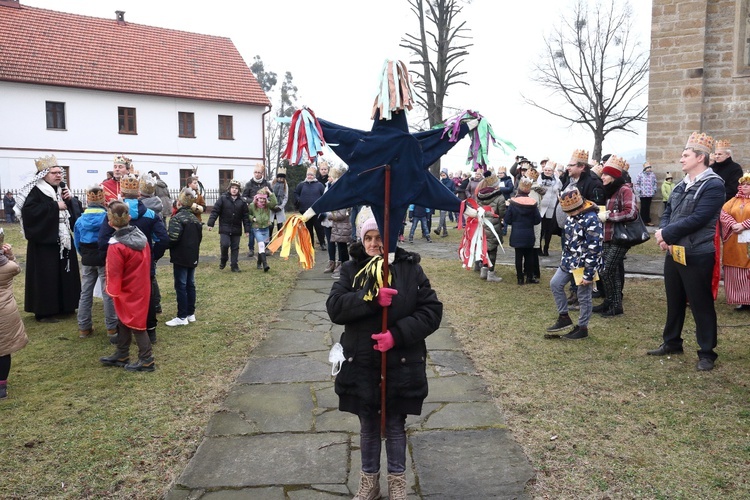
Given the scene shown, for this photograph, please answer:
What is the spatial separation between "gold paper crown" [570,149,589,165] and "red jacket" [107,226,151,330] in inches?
214

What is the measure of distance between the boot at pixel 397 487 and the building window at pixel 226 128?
3131cm

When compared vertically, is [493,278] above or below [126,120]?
below

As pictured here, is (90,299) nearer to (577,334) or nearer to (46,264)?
(46,264)

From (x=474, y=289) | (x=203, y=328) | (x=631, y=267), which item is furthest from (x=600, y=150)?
(x=203, y=328)

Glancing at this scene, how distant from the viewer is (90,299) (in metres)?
6.36

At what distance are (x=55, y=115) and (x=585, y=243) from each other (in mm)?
29110

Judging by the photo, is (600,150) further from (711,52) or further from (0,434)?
(0,434)

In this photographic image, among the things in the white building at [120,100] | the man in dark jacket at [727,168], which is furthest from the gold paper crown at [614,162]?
the white building at [120,100]

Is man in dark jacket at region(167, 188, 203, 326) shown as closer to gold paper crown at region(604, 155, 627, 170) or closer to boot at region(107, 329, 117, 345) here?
boot at region(107, 329, 117, 345)

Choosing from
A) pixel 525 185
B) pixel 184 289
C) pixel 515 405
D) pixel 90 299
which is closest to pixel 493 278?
pixel 525 185

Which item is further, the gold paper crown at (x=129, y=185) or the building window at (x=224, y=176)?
the building window at (x=224, y=176)

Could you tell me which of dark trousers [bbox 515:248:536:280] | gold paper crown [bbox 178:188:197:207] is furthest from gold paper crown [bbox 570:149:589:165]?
gold paper crown [bbox 178:188:197:207]

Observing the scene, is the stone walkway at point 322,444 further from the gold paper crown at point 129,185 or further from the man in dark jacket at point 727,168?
the man in dark jacket at point 727,168

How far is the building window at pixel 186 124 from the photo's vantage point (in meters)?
31.2
